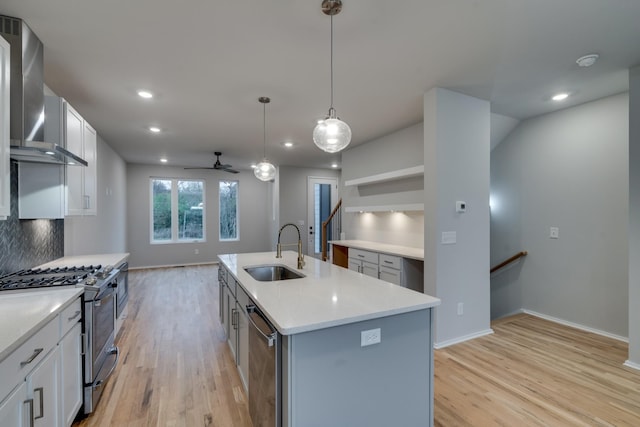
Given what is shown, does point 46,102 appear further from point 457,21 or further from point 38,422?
point 457,21

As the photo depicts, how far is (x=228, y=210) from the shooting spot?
8250 millimetres

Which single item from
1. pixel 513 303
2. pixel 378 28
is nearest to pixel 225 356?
pixel 378 28

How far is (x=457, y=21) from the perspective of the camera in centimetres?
194

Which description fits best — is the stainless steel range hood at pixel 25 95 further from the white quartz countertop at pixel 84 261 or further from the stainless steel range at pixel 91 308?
the white quartz countertop at pixel 84 261

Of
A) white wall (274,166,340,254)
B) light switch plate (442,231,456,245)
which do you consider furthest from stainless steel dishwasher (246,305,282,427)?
white wall (274,166,340,254)

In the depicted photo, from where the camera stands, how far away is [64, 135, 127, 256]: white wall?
3.56 metres

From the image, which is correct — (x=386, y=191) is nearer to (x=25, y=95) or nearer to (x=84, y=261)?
(x=84, y=261)

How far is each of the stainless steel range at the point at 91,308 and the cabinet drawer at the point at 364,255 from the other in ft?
9.69

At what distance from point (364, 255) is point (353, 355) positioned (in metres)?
2.87

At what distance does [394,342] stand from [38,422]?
177 centimetres

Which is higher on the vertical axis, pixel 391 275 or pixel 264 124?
pixel 264 124

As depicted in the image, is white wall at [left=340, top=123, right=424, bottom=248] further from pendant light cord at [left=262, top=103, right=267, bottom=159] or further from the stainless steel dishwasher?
the stainless steel dishwasher

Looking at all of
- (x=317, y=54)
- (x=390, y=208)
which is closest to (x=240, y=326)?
(x=317, y=54)

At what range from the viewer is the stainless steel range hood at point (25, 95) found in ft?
6.13
